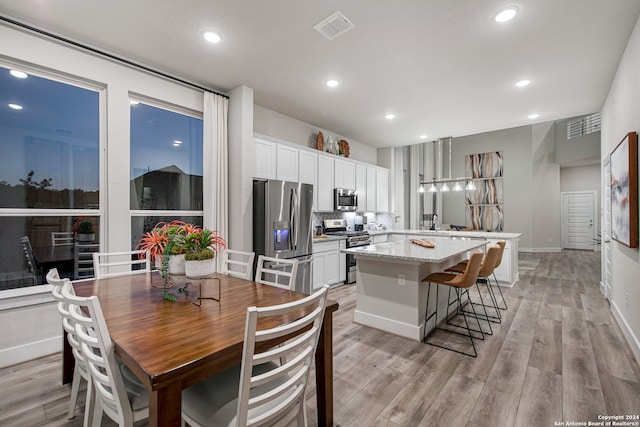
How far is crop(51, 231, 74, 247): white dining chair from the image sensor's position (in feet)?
9.26

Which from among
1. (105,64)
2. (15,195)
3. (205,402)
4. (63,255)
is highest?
(105,64)

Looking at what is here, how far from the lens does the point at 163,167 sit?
11.7 feet

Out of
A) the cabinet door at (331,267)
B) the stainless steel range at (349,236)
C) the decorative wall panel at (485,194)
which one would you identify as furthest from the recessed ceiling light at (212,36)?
the decorative wall panel at (485,194)

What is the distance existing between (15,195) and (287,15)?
2882mm

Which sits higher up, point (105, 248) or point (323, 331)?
point (105, 248)

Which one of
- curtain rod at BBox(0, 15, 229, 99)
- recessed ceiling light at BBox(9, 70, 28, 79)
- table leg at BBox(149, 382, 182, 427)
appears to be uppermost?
curtain rod at BBox(0, 15, 229, 99)

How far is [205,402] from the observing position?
125cm

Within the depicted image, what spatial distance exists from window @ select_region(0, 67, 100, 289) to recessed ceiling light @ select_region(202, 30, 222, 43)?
132 centimetres

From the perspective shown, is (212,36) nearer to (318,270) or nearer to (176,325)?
(176,325)

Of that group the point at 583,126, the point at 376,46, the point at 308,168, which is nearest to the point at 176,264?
the point at 376,46

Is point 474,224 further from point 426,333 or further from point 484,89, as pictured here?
point 426,333

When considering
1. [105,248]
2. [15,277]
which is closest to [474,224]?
[105,248]

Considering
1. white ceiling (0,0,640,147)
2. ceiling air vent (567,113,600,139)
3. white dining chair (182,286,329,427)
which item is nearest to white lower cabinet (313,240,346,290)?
white ceiling (0,0,640,147)

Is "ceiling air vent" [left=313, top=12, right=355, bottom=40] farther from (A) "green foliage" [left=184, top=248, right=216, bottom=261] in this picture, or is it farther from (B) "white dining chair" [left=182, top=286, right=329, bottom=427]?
(B) "white dining chair" [left=182, top=286, right=329, bottom=427]
